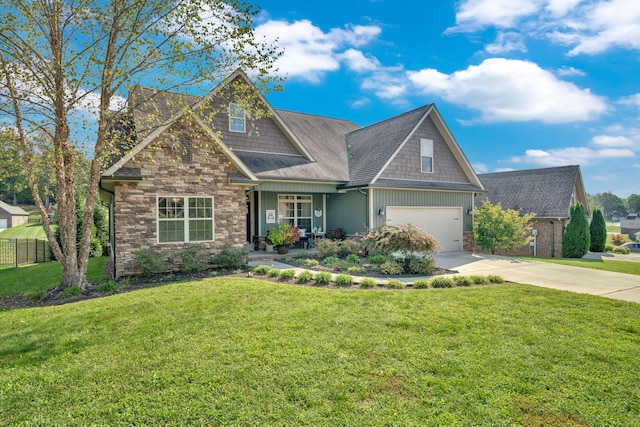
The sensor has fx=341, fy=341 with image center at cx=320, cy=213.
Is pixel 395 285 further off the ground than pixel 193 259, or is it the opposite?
pixel 193 259

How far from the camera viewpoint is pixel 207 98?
364 inches

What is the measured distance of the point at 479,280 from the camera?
342 inches

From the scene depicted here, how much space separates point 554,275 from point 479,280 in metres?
2.85

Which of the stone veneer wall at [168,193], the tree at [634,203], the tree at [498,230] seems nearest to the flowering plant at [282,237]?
the stone veneer wall at [168,193]

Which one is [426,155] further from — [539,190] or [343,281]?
[539,190]

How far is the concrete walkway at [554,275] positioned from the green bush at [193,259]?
2.04 m

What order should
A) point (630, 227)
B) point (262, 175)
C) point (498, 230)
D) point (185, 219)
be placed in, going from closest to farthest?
point (185, 219)
point (262, 175)
point (498, 230)
point (630, 227)

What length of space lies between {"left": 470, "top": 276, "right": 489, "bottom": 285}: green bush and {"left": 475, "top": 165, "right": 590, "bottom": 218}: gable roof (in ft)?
50.1

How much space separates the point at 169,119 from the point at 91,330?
593 cm

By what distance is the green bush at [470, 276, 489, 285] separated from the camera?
8617 mm

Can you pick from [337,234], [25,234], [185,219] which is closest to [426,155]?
[337,234]

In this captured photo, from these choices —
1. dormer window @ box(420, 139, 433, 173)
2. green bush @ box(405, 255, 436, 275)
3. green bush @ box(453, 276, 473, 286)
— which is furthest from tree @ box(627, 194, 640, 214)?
green bush @ box(453, 276, 473, 286)

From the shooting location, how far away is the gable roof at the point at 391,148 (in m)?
14.9

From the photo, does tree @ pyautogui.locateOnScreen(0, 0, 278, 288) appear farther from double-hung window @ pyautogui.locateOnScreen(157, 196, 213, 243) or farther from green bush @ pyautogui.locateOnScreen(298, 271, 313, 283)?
green bush @ pyautogui.locateOnScreen(298, 271, 313, 283)
